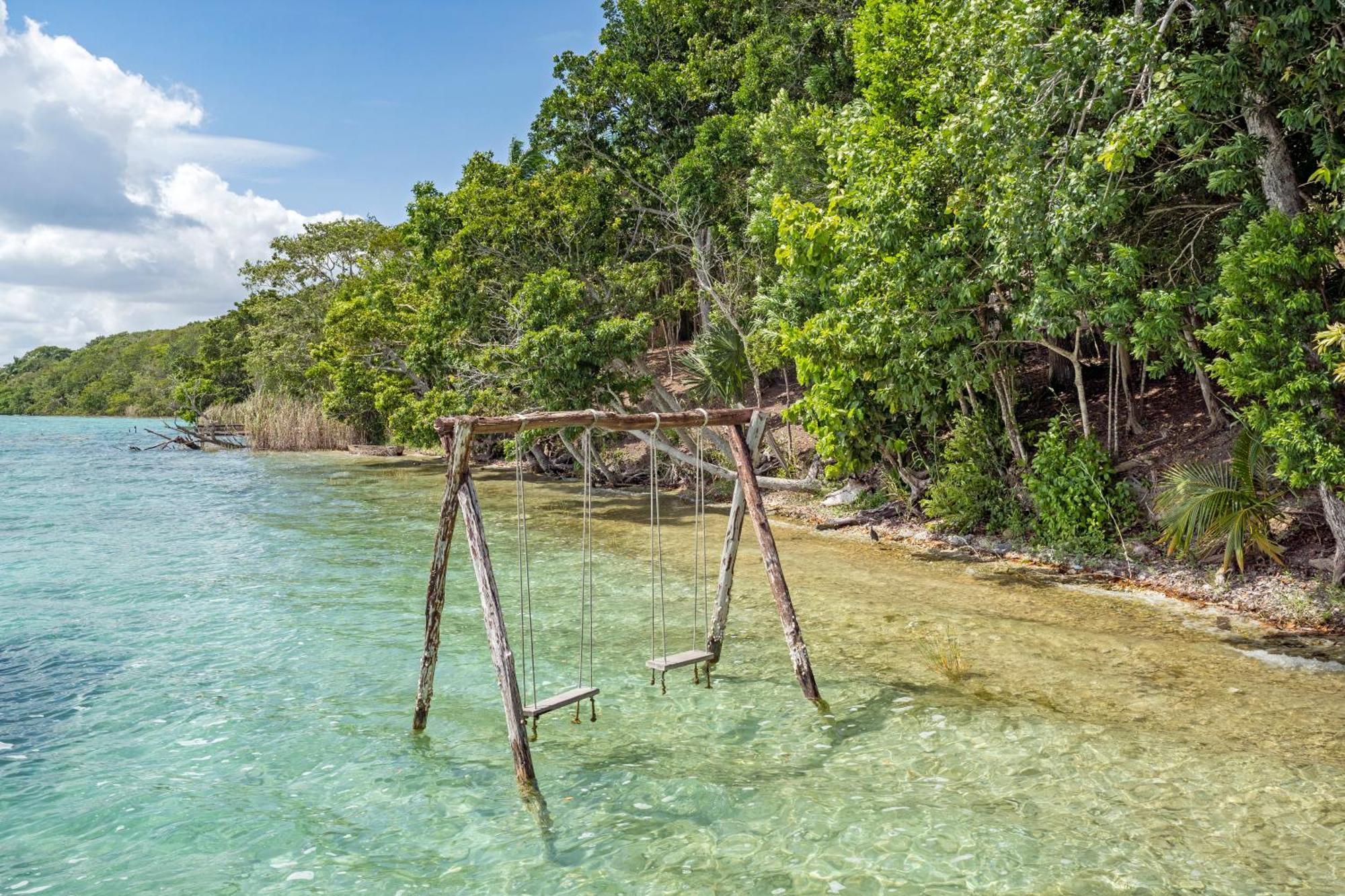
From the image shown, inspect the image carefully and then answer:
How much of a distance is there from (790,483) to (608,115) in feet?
39.1

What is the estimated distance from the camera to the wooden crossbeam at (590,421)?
6191 millimetres

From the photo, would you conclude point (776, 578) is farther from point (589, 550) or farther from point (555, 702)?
point (555, 702)

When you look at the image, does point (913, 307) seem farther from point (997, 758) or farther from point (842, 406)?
point (997, 758)

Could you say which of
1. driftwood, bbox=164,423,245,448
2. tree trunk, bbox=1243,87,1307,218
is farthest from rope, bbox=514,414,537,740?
driftwood, bbox=164,423,245,448

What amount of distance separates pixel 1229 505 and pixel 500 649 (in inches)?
353

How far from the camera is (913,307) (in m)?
12.8

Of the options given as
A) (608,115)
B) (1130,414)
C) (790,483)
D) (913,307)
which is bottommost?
(790,483)

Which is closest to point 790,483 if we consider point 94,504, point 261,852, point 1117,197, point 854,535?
point 854,535

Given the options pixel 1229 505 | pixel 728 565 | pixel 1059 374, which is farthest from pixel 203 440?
pixel 1229 505

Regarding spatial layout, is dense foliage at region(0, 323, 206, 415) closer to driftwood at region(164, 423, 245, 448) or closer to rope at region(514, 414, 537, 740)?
driftwood at region(164, 423, 245, 448)

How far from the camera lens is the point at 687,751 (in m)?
6.82

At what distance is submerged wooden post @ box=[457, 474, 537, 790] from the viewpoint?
6.00 meters

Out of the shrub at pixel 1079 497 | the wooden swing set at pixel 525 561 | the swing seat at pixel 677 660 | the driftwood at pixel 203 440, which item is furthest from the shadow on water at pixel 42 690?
the driftwood at pixel 203 440

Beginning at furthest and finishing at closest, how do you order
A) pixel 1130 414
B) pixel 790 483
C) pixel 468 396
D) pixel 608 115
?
pixel 608 115, pixel 468 396, pixel 790 483, pixel 1130 414
